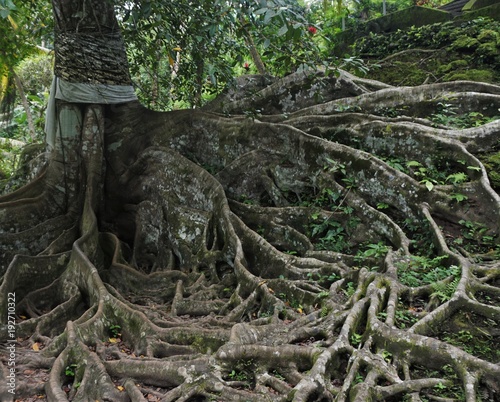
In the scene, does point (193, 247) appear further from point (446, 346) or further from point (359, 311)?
Answer: point (446, 346)

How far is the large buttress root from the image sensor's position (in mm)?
3359

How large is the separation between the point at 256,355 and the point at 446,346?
1.31m

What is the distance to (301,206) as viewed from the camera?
6020mm

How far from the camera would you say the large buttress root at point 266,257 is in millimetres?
3359

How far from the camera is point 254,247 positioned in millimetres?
5535

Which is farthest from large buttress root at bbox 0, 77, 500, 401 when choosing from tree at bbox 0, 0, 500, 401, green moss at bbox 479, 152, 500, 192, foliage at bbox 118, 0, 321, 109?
foliage at bbox 118, 0, 321, 109

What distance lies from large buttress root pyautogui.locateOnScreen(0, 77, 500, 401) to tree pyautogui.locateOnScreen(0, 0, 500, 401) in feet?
0.06

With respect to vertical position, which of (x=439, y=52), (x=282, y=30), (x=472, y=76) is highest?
(x=439, y=52)

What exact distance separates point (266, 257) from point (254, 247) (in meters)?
0.24

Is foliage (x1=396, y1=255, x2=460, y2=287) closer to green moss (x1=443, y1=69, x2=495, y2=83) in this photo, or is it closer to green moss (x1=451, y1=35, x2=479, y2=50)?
green moss (x1=443, y1=69, x2=495, y2=83)

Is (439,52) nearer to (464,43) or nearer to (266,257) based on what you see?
(464,43)

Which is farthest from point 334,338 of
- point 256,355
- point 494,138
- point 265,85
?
point 265,85

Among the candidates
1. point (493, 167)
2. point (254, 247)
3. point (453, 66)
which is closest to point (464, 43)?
point (453, 66)

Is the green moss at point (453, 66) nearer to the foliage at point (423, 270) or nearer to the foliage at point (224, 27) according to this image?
the foliage at point (224, 27)
